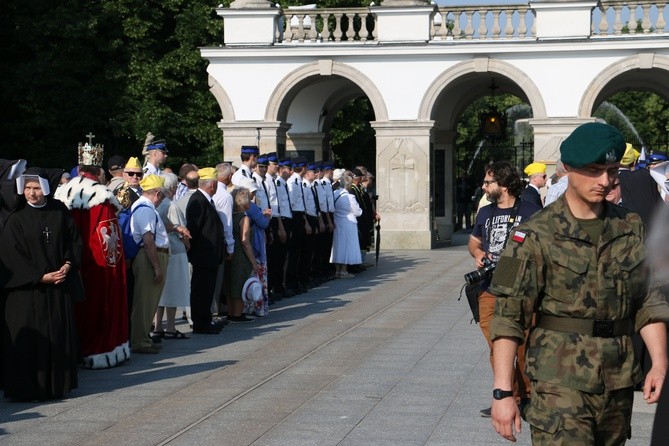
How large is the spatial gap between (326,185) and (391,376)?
38.1 ft

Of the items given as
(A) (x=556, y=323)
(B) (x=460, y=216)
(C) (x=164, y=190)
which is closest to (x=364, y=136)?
(B) (x=460, y=216)

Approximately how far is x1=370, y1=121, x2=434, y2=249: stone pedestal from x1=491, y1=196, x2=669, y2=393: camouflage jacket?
26.3 metres

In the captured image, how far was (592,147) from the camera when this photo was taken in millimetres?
5590

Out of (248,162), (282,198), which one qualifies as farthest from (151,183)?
(282,198)

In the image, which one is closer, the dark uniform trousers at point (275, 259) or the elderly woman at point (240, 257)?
the elderly woman at point (240, 257)

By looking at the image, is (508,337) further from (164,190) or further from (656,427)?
(164,190)

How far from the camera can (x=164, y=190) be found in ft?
46.8

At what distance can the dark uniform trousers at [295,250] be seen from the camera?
67.8 feet

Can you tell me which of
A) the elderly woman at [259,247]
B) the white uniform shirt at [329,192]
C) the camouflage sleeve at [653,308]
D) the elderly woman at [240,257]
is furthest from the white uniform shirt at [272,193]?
the camouflage sleeve at [653,308]

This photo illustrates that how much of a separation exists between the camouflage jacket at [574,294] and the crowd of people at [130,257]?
604 centimetres

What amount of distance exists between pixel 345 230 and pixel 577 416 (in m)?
18.7

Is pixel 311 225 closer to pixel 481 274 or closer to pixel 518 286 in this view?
pixel 481 274

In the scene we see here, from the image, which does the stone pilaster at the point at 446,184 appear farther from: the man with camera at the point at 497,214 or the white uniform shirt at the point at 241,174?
the man with camera at the point at 497,214

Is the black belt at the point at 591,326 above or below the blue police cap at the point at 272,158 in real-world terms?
below
